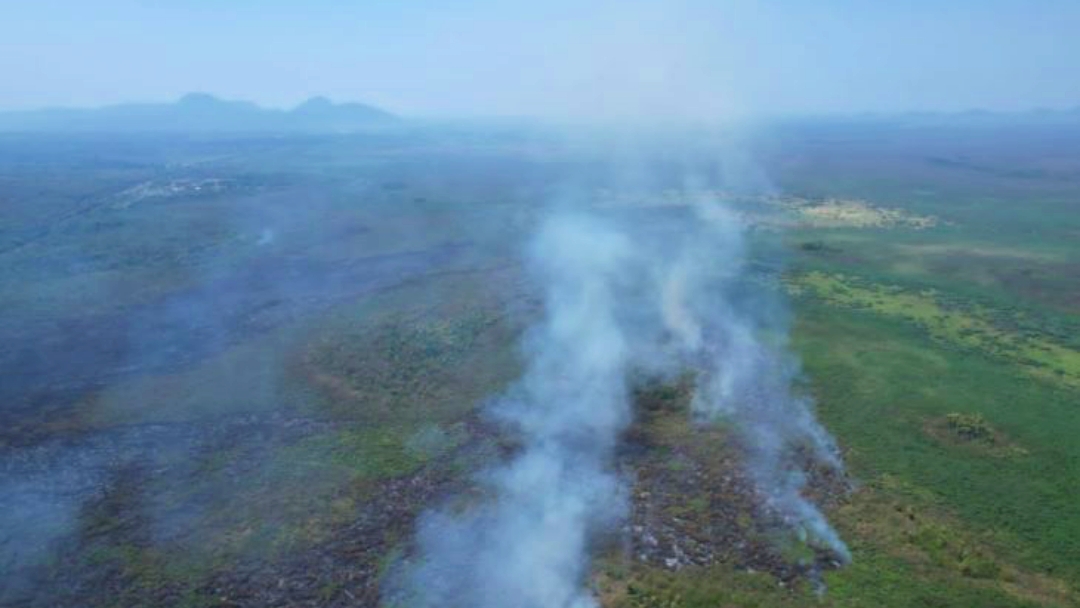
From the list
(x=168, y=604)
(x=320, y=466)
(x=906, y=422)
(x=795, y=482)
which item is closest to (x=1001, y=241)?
(x=906, y=422)

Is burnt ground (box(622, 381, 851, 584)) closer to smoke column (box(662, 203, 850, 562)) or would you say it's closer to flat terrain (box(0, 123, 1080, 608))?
flat terrain (box(0, 123, 1080, 608))

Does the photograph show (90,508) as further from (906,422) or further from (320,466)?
(906,422)

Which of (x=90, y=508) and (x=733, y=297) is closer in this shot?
(x=90, y=508)

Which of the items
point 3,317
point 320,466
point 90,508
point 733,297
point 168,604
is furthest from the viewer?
point 733,297

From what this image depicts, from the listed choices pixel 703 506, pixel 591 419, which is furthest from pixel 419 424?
pixel 703 506

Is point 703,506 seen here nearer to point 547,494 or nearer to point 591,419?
point 547,494

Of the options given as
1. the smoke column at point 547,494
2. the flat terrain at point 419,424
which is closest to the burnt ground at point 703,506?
the flat terrain at point 419,424
